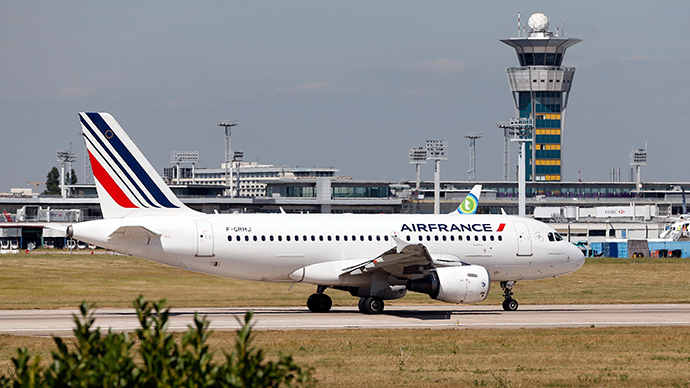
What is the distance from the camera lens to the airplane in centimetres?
2981

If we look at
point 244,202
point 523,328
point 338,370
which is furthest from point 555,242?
point 244,202

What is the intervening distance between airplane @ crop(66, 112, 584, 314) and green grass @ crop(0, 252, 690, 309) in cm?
98

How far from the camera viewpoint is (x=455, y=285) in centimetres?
3061

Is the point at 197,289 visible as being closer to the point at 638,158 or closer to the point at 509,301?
the point at 509,301

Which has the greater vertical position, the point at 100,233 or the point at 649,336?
the point at 100,233

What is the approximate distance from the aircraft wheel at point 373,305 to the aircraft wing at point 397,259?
4.07ft

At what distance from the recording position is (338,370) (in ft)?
62.3

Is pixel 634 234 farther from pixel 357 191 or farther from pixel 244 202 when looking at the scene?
pixel 244 202

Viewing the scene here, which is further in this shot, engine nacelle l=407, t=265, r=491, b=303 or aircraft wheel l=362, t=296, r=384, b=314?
aircraft wheel l=362, t=296, r=384, b=314

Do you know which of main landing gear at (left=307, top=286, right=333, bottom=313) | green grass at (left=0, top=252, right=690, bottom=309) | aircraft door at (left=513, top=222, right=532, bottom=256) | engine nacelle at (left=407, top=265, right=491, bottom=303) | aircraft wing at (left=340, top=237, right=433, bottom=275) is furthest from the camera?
aircraft door at (left=513, top=222, right=532, bottom=256)

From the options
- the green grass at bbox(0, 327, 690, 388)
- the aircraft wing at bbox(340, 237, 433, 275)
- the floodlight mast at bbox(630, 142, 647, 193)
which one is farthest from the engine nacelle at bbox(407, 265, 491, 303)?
the floodlight mast at bbox(630, 142, 647, 193)

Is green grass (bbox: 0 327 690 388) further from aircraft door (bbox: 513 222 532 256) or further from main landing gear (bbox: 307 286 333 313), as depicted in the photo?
aircraft door (bbox: 513 222 532 256)

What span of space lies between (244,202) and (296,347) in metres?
94.2

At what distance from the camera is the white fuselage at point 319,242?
29.7 metres
